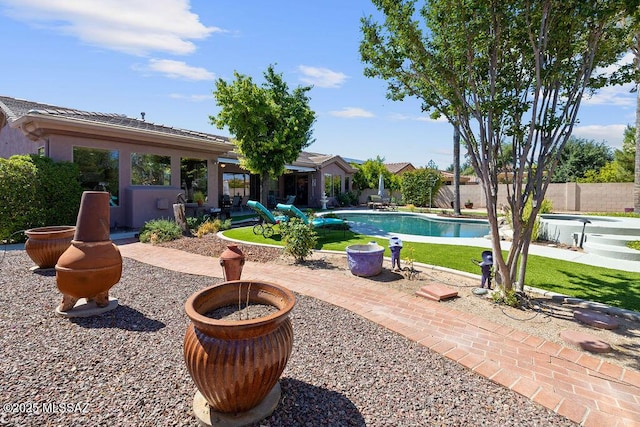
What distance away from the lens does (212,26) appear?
1038cm

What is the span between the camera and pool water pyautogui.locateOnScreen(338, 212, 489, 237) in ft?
51.9

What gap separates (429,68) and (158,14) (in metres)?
8.06

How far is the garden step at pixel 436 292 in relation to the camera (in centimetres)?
589

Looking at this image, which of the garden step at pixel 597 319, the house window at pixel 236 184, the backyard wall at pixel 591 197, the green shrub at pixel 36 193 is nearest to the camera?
the garden step at pixel 597 319

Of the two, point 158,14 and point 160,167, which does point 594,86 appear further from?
point 160,167

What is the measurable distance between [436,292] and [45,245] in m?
8.38

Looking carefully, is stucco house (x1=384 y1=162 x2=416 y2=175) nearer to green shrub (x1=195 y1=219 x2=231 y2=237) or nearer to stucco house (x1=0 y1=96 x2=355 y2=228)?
stucco house (x1=0 y1=96 x2=355 y2=228)

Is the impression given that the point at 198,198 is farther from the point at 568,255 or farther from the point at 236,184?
the point at 568,255

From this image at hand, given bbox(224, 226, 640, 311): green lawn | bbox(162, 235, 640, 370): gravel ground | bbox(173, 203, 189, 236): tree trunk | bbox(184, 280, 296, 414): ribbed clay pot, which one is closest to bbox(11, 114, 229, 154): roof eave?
bbox(173, 203, 189, 236): tree trunk

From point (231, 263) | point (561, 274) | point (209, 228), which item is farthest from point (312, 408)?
point (209, 228)

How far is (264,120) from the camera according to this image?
16234 mm

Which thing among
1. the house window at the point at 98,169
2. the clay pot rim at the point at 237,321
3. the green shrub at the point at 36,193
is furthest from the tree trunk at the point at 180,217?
the clay pot rim at the point at 237,321

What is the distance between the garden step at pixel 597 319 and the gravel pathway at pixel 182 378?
2665 mm

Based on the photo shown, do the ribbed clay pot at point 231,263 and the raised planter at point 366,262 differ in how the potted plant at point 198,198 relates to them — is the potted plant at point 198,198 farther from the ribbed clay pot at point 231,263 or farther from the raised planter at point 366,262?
the raised planter at point 366,262
